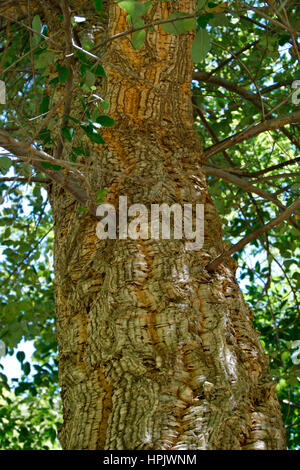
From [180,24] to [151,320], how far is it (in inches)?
34.0

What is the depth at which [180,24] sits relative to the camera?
166 centimetres

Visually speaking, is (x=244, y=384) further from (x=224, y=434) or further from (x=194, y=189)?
(x=194, y=189)

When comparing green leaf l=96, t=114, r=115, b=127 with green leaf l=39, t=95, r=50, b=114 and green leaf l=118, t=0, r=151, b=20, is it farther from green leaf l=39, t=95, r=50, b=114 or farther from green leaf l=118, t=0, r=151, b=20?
green leaf l=118, t=0, r=151, b=20

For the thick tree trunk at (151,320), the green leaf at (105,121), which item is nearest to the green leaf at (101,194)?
the thick tree trunk at (151,320)

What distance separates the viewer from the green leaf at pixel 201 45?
168 centimetres

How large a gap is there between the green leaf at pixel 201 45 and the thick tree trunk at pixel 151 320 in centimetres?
33

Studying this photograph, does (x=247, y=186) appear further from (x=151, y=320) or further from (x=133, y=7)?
(x=133, y=7)

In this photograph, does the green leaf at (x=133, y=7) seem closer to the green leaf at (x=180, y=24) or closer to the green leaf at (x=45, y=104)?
the green leaf at (x=180, y=24)

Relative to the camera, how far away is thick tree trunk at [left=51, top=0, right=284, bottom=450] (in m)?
1.46

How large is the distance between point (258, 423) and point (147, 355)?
0.35 m

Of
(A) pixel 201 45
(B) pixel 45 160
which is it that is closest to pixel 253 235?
(A) pixel 201 45

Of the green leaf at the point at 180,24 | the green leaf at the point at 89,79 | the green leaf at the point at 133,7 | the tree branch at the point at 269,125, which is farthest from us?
the tree branch at the point at 269,125
